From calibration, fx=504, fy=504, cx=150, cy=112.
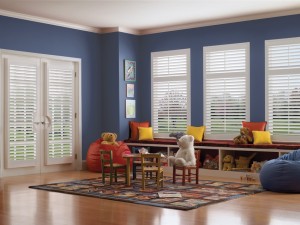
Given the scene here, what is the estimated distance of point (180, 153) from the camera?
7.88 m

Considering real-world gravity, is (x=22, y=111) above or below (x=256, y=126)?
above

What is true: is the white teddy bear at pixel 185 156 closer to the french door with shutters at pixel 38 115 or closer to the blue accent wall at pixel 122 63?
the blue accent wall at pixel 122 63

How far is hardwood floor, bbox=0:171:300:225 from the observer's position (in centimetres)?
498

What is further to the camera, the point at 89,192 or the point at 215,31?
the point at 215,31

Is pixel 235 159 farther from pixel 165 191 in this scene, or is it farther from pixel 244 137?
pixel 165 191

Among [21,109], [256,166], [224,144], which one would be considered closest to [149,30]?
[224,144]

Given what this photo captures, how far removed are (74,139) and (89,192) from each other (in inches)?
126

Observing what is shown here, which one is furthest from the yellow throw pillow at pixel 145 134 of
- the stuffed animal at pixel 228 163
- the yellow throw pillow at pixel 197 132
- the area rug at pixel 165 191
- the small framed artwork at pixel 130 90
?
the area rug at pixel 165 191

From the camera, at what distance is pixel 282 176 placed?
6844 millimetres

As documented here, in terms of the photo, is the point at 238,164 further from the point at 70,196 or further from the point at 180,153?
the point at 70,196

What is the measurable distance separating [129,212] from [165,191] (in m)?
1.48

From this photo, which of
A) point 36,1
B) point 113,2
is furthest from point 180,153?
point 36,1

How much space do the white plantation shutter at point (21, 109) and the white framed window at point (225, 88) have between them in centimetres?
319

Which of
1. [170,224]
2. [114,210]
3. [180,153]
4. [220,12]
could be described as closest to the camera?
[170,224]
